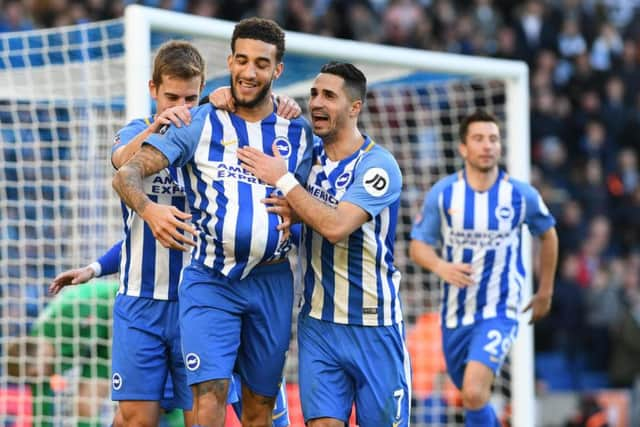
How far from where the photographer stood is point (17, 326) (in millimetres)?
10984

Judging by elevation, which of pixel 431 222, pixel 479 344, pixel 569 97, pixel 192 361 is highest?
pixel 569 97

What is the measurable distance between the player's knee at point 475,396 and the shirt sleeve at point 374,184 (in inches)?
84.7

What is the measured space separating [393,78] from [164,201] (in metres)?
4.09

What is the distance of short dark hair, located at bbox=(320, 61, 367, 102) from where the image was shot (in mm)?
5695

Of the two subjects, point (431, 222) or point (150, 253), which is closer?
point (150, 253)

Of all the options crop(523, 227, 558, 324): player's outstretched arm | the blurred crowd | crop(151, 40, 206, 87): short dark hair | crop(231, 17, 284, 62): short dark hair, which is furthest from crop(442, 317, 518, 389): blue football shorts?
the blurred crowd

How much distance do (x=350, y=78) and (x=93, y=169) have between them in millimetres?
4243


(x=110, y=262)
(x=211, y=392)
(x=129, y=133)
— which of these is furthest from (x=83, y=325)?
(x=211, y=392)

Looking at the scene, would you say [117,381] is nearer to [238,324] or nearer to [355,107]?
[238,324]

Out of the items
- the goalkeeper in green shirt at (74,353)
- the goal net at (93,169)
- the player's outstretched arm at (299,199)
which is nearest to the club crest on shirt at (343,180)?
the player's outstretched arm at (299,199)

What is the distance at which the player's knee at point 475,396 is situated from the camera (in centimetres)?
734

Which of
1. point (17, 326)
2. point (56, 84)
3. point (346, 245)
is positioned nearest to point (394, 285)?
point (346, 245)

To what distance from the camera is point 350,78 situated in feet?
18.7

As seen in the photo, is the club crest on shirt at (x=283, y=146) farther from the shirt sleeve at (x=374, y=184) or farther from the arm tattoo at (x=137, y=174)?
the arm tattoo at (x=137, y=174)
